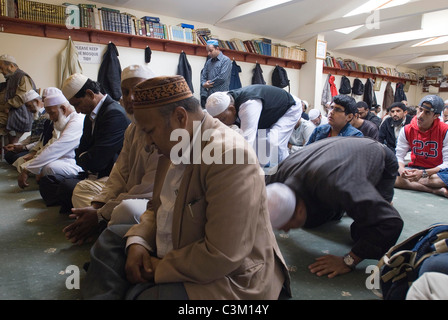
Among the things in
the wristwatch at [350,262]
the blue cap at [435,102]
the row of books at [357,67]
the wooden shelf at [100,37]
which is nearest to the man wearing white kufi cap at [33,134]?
the wooden shelf at [100,37]

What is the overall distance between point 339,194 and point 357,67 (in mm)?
9668

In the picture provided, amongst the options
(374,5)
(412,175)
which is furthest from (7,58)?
(374,5)

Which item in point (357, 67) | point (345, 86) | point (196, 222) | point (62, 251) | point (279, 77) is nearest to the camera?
point (196, 222)

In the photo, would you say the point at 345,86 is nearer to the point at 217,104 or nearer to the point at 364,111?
the point at 364,111

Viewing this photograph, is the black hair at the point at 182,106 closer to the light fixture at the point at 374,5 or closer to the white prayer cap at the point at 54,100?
the white prayer cap at the point at 54,100

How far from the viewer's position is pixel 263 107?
10.7 ft

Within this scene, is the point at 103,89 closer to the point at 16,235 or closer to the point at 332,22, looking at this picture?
the point at 16,235

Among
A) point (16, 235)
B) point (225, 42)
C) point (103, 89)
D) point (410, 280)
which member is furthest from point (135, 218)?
point (225, 42)

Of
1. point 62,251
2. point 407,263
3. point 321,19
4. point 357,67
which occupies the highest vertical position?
point 321,19

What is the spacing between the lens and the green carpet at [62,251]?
4.73ft

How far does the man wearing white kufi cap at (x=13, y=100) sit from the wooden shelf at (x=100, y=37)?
49 centimetres

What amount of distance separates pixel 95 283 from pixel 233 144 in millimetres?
685

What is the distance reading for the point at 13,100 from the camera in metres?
4.44

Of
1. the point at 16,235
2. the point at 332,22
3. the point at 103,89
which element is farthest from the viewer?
the point at 332,22
